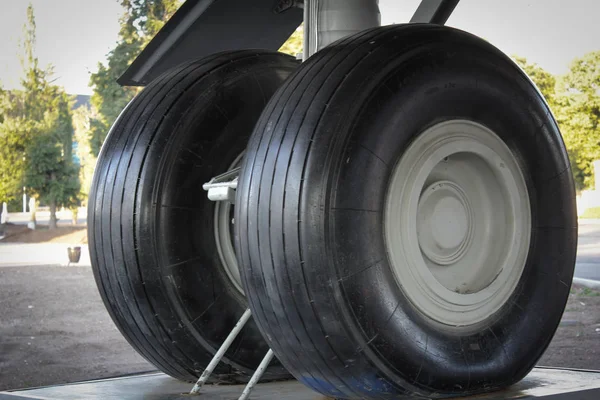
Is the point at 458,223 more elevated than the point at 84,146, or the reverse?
the point at 84,146

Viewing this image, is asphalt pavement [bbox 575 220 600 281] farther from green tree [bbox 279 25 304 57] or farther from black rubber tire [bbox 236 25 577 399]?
black rubber tire [bbox 236 25 577 399]

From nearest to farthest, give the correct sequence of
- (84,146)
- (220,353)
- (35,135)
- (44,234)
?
(220,353) → (35,135) → (44,234) → (84,146)

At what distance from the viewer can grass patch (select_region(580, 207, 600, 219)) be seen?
Result: 11.5m

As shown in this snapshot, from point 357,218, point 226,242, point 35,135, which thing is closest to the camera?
point 357,218

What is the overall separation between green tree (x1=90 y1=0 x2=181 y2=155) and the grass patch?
5825mm

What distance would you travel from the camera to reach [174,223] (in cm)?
300

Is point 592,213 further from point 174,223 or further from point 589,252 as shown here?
point 174,223

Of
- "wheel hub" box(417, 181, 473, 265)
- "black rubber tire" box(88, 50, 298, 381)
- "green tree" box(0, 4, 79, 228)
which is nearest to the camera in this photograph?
"wheel hub" box(417, 181, 473, 265)

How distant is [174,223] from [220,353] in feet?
1.49

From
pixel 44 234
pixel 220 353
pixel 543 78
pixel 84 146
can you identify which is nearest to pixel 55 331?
pixel 44 234

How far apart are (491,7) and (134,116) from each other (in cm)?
944

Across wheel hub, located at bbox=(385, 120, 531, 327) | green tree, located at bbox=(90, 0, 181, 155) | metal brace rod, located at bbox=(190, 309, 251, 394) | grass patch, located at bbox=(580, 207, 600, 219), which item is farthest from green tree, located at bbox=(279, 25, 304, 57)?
wheel hub, located at bbox=(385, 120, 531, 327)

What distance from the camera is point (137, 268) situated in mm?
2971

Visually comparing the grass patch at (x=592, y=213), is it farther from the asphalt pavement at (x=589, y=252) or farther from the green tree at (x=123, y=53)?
the green tree at (x=123, y=53)
